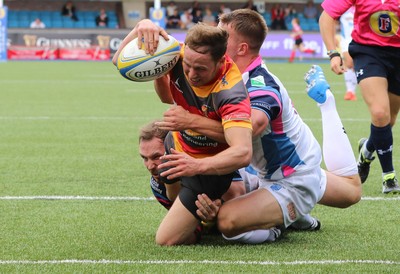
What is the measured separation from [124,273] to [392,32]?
3.76 metres

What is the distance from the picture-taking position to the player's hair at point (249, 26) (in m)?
5.29

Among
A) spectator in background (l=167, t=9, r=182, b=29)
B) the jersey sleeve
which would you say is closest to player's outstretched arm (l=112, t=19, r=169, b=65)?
the jersey sleeve

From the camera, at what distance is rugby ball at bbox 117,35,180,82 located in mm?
4871

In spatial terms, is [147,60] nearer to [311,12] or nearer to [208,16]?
[208,16]

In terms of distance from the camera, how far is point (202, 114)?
198 inches

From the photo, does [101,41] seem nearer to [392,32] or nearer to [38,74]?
[38,74]

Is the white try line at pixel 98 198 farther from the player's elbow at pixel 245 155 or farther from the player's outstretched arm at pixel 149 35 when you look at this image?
the player's elbow at pixel 245 155

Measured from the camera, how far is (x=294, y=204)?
212 inches

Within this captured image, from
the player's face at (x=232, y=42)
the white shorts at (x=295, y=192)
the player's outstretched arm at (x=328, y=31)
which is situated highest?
the player's face at (x=232, y=42)

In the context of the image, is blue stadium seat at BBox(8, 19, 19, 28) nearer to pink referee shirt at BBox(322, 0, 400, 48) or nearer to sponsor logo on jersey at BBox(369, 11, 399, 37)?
pink referee shirt at BBox(322, 0, 400, 48)

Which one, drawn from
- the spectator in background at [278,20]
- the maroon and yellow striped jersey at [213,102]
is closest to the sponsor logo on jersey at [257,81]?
the maroon and yellow striped jersey at [213,102]

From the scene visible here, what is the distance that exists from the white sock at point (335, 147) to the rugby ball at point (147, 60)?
1688 mm

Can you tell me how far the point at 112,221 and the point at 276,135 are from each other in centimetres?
A: 134

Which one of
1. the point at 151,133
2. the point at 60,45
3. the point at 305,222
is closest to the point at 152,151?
the point at 151,133
